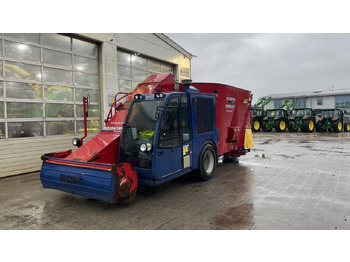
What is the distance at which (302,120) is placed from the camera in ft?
67.8

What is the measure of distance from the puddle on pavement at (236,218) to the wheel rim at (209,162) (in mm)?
1864

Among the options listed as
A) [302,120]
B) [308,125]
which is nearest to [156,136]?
[302,120]

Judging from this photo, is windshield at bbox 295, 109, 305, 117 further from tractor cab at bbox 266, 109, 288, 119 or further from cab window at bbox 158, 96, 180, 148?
cab window at bbox 158, 96, 180, 148

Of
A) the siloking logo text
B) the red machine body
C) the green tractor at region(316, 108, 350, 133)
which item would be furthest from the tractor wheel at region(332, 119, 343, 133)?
the siloking logo text

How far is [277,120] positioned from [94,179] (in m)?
20.0

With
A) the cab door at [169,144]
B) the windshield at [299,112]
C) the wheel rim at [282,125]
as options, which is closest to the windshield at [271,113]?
the wheel rim at [282,125]

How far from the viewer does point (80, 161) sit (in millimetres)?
4246

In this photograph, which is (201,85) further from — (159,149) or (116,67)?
(116,67)

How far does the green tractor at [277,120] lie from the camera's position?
69.8 ft

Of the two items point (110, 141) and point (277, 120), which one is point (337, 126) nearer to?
point (277, 120)

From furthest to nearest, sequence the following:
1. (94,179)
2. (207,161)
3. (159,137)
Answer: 1. (207,161)
2. (159,137)
3. (94,179)

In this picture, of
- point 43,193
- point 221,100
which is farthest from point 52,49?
point 221,100

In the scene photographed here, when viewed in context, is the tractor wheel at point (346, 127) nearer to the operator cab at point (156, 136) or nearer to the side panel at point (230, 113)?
the side panel at point (230, 113)

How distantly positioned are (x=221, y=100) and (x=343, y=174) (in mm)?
3508
